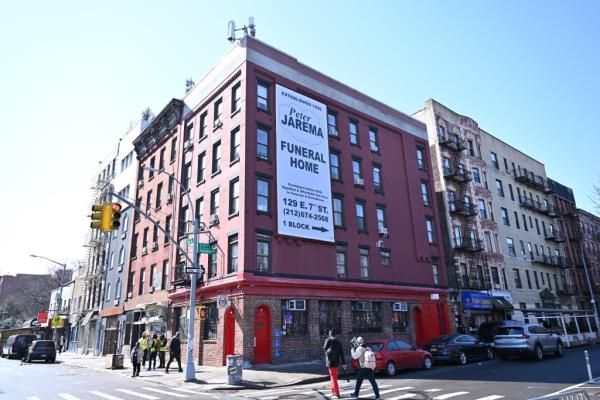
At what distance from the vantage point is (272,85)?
27141 millimetres

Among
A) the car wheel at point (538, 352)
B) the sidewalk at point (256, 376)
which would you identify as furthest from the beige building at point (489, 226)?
the sidewalk at point (256, 376)

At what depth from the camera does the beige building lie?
37.1 metres

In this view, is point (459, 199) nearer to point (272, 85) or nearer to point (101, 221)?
point (272, 85)

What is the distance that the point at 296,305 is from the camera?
23.2 metres

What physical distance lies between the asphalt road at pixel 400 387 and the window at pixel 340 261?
340 inches

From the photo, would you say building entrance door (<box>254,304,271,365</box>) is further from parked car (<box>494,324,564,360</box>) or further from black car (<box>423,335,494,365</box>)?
parked car (<box>494,324,564,360</box>)

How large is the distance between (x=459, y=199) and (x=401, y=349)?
24322 mm

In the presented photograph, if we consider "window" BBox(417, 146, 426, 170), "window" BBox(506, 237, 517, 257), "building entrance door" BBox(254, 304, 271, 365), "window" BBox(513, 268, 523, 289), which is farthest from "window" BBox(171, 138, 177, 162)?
"window" BBox(513, 268, 523, 289)

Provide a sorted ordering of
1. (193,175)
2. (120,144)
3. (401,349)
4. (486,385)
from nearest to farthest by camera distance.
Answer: (486,385) → (401,349) → (193,175) → (120,144)

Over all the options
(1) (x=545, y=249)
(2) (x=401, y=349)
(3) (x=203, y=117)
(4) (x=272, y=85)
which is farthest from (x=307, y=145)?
(1) (x=545, y=249)

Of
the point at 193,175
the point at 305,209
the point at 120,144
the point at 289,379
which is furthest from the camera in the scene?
the point at 120,144

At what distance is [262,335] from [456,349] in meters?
10.1

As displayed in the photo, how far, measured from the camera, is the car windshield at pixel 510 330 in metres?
22.0

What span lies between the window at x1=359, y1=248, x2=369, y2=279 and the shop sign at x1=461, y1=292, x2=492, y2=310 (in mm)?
11877
